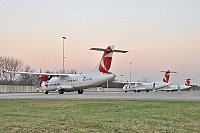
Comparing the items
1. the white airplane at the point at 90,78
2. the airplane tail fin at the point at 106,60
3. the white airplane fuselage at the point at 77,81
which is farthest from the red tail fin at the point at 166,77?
the airplane tail fin at the point at 106,60

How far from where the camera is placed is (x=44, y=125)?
9.52m

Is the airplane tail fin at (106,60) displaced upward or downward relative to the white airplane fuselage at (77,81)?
upward

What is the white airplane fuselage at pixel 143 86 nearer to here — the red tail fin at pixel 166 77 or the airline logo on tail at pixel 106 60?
the red tail fin at pixel 166 77

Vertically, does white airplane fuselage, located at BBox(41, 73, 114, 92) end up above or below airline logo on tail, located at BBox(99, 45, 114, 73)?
below

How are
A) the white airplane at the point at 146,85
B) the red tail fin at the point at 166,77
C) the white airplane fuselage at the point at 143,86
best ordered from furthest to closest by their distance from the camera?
the red tail fin at the point at 166,77 < the white airplane at the point at 146,85 < the white airplane fuselage at the point at 143,86

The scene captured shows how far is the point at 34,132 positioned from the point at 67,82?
39063 mm

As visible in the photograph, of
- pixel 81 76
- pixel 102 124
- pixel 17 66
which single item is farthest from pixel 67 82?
pixel 17 66

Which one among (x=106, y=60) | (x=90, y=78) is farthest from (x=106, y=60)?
(x=90, y=78)

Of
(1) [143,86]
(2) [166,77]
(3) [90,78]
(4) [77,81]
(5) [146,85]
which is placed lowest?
(1) [143,86]

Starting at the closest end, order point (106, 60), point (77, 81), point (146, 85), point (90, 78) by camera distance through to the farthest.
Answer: point (106, 60) → point (90, 78) → point (77, 81) → point (146, 85)

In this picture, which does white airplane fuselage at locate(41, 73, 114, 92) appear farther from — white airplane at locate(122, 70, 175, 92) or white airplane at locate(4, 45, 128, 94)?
white airplane at locate(122, 70, 175, 92)

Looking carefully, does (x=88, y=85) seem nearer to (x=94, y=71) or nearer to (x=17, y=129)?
(x=94, y=71)

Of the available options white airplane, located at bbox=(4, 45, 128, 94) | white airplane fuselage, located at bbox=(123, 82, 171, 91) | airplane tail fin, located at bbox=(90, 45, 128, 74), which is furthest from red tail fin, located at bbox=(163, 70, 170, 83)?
airplane tail fin, located at bbox=(90, 45, 128, 74)

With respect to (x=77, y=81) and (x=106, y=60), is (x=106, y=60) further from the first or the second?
(x=77, y=81)
